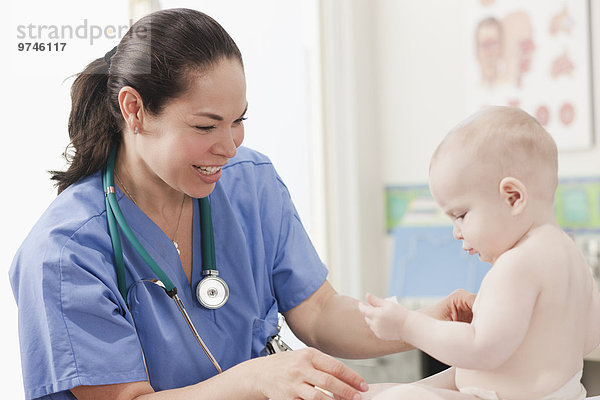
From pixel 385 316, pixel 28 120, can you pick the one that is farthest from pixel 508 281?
pixel 28 120

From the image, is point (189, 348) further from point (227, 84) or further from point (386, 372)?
point (386, 372)

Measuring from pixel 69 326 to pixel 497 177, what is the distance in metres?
0.76

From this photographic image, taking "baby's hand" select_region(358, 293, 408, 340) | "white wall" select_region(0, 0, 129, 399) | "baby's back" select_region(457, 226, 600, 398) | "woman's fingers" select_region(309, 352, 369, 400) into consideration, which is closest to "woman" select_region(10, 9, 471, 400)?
"woman's fingers" select_region(309, 352, 369, 400)

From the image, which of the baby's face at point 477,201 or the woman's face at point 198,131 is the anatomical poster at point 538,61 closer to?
the woman's face at point 198,131

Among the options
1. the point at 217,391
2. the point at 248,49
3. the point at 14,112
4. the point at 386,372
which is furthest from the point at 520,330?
the point at 248,49

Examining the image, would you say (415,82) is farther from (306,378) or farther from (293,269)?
(306,378)

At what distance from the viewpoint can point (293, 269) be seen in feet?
5.13

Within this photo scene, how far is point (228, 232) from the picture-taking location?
4.91 feet

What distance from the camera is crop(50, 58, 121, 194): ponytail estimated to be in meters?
1.42

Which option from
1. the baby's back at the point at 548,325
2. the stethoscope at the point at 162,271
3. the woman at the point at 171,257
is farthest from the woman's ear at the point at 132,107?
the baby's back at the point at 548,325

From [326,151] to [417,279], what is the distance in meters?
0.77

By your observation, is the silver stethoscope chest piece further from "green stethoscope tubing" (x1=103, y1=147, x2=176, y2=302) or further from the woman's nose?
the woman's nose

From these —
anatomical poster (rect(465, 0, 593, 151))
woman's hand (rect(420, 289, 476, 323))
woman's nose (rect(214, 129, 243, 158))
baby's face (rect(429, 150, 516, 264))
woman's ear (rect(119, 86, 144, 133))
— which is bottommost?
woman's hand (rect(420, 289, 476, 323))

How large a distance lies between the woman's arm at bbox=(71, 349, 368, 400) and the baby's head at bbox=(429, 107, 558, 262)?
31 cm
